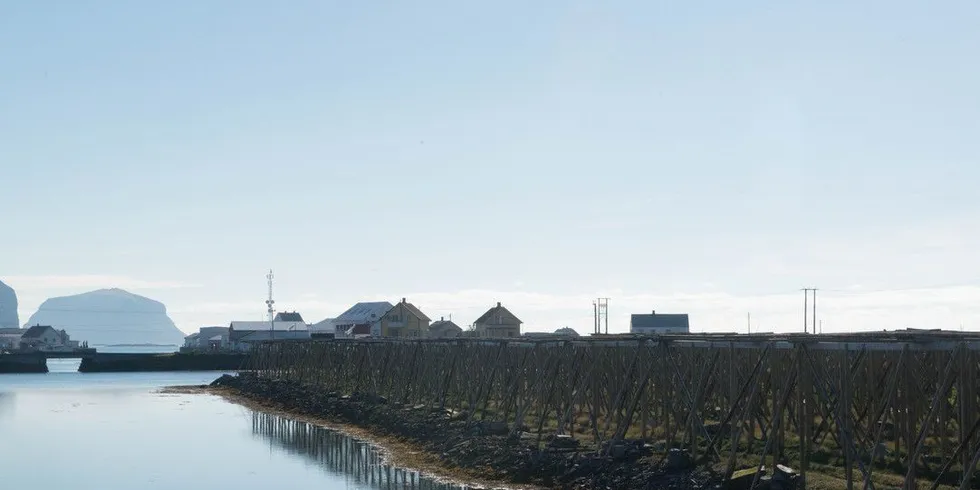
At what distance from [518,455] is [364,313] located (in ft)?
316

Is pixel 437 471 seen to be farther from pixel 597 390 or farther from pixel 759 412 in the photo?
pixel 759 412

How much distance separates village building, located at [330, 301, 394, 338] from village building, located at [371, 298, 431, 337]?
0.85 metres

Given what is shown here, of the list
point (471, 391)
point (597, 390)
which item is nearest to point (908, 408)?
point (597, 390)

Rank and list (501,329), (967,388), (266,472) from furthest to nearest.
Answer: (501,329) < (266,472) < (967,388)

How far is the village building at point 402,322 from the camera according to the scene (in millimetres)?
122000

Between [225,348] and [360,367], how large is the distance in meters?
102

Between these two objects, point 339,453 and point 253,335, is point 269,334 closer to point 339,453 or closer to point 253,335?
point 253,335

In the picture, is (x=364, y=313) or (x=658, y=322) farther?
(x=364, y=313)

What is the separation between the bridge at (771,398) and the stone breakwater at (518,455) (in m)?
0.67

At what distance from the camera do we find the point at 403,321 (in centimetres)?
12288

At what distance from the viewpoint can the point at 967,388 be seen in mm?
25109

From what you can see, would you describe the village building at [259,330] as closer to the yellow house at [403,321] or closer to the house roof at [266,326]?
the house roof at [266,326]

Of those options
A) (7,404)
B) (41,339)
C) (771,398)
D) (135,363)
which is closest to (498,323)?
(7,404)

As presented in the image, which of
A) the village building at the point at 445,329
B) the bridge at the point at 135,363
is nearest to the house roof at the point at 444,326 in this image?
the village building at the point at 445,329
